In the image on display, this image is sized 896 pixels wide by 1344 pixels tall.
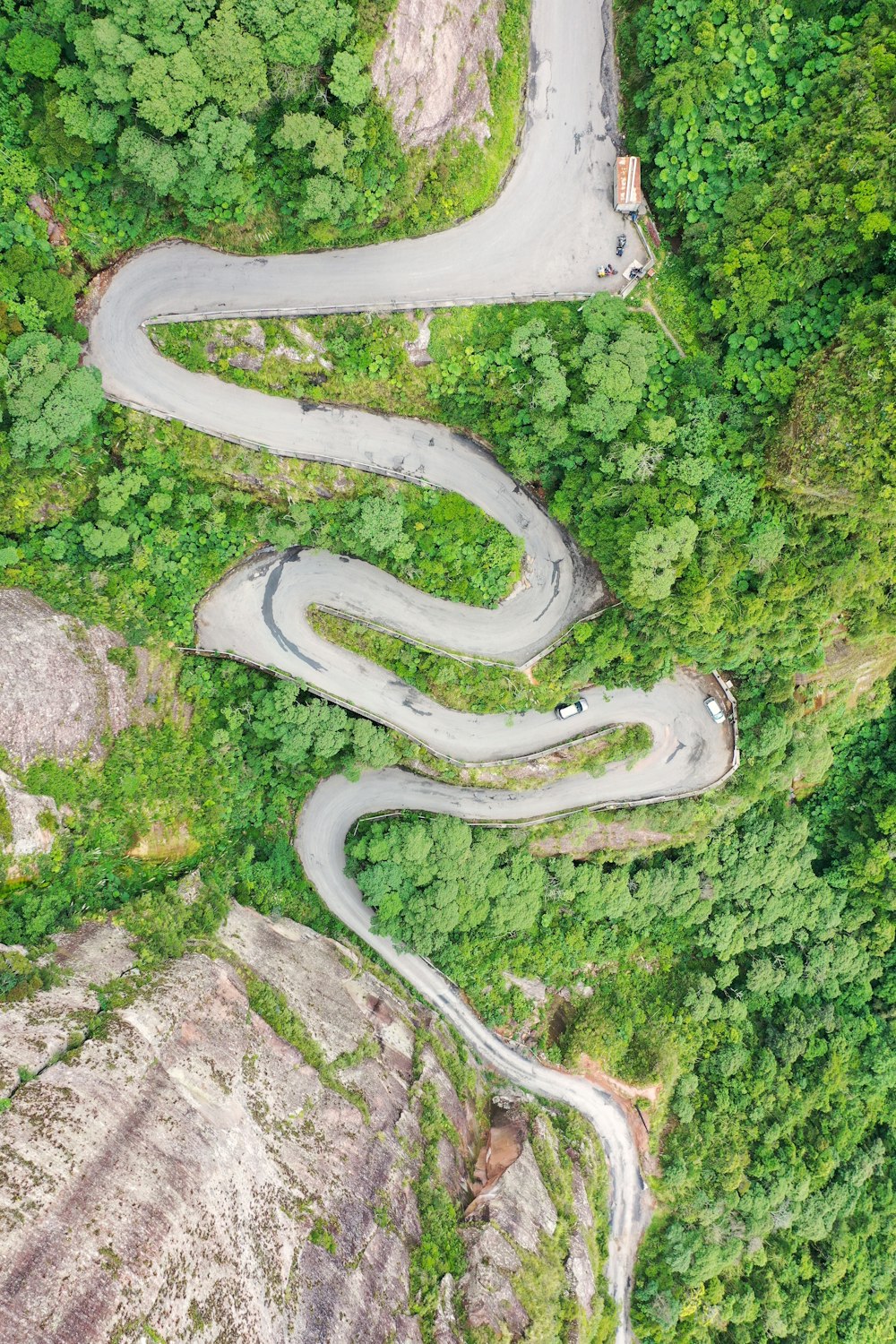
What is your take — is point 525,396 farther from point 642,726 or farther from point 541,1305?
point 541,1305

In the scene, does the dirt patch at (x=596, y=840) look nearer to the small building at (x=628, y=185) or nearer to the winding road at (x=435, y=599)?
the winding road at (x=435, y=599)

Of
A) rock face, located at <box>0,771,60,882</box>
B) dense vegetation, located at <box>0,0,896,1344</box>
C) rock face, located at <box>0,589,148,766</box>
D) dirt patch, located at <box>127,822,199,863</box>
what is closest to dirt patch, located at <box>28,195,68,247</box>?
dense vegetation, located at <box>0,0,896,1344</box>

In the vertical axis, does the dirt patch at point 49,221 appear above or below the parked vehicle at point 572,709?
below

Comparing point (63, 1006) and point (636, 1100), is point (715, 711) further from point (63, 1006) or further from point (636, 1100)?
point (63, 1006)

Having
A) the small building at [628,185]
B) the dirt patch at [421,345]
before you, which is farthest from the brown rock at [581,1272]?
the small building at [628,185]

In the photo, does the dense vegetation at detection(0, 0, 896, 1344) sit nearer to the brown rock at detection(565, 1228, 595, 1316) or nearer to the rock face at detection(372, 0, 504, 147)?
the rock face at detection(372, 0, 504, 147)

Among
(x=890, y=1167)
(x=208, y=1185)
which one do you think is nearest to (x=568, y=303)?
(x=208, y=1185)

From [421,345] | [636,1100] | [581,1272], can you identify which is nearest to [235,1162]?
[581,1272]
